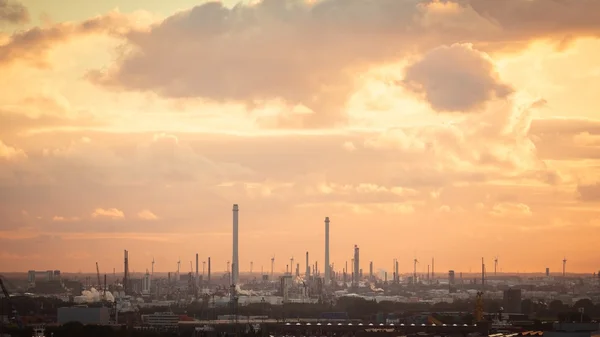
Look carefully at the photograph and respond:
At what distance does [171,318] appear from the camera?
19838cm

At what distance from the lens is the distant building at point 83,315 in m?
181

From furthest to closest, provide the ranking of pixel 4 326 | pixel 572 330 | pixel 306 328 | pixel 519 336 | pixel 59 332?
pixel 306 328, pixel 4 326, pixel 59 332, pixel 519 336, pixel 572 330

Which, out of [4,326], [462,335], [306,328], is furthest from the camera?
[306,328]

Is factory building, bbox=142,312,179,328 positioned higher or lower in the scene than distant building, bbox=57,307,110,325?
lower

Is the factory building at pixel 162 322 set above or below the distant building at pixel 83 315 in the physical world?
below

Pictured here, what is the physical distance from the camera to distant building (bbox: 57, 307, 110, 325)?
18100 centimetres

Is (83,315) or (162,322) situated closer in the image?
(83,315)

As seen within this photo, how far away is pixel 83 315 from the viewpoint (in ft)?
603

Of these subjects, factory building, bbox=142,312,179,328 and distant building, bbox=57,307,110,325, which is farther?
factory building, bbox=142,312,179,328

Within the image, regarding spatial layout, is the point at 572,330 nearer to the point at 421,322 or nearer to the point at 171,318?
the point at 421,322

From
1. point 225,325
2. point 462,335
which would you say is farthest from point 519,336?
point 225,325

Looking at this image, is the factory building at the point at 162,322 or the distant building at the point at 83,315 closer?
the distant building at the point at 83,315

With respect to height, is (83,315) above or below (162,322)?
above

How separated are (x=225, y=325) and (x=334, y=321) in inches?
689
